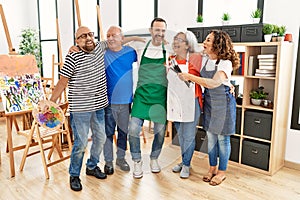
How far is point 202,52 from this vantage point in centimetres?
256

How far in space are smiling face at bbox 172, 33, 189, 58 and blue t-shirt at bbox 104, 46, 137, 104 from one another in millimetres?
467

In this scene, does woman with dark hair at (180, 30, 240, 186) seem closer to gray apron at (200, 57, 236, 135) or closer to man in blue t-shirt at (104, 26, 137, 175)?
gray apron at (200, 57, 236, 135)

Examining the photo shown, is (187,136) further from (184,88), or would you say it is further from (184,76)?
(184,76)

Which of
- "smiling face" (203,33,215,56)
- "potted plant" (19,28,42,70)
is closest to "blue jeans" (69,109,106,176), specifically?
"smiling face" (203,33,215,56)

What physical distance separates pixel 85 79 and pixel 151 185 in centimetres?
111

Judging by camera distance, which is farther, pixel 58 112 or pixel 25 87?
pixel 25 87

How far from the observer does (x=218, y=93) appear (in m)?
2.50

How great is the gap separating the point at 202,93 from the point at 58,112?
129 cm

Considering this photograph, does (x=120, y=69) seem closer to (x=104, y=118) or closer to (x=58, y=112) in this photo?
(x=104, y=118)

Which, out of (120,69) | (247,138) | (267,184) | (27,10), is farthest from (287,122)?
(27,10)

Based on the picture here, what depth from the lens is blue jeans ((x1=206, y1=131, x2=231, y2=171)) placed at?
8.54 feet

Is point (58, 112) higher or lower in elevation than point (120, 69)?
lower

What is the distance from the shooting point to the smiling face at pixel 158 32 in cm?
227

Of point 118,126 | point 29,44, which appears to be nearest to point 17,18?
point 29,44
